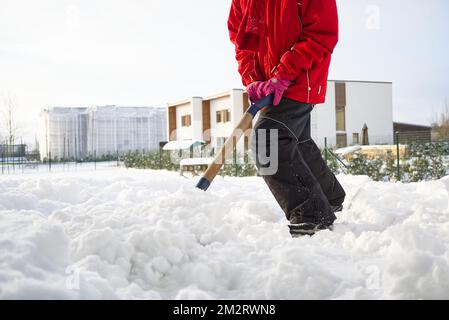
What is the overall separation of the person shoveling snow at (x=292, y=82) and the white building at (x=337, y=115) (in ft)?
84.0

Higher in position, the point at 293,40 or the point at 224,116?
the point at 224,116

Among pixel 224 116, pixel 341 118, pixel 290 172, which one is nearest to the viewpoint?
pixel 290 172

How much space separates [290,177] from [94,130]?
116 ft

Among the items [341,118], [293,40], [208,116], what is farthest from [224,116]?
[293,40]

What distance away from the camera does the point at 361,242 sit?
6.74 feet

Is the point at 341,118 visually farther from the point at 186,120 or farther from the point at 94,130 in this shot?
the point at 94,130

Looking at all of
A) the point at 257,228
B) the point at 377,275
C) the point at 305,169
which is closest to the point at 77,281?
the point at 377,275

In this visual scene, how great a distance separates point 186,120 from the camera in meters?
33.2

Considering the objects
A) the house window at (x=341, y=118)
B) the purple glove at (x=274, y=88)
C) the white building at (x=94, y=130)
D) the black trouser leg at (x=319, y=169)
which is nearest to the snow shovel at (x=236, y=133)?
the purple glove at (x=274, y=88)

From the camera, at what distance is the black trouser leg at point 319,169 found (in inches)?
113

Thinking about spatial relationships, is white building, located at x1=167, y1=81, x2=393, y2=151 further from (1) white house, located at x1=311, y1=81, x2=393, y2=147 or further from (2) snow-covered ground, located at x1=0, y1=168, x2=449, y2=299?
(2) snow-covered ground, located at x1=0, y1=168, x2=449, y2=299

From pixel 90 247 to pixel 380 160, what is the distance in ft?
25.4

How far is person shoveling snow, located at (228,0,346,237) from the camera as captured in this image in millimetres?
2447
